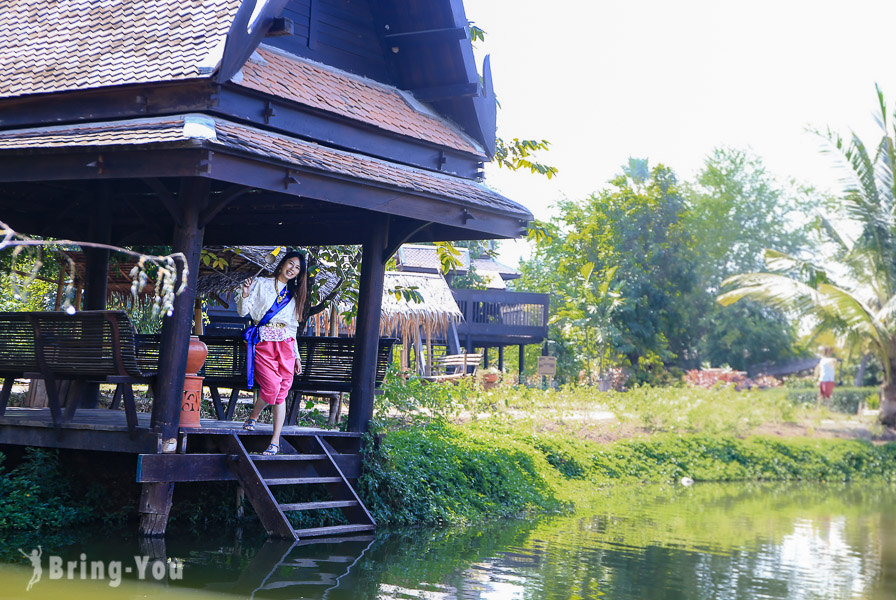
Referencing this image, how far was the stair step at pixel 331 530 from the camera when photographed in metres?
8.64

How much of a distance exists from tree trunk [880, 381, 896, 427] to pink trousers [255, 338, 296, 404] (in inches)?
761

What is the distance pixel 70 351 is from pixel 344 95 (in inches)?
159

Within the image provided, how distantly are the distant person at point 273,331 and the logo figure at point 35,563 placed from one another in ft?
7.32

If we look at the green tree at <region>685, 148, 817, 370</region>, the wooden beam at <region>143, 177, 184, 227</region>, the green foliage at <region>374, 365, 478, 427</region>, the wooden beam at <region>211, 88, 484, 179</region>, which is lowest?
the green foliage at <region>374, 365, 478, 427</region>

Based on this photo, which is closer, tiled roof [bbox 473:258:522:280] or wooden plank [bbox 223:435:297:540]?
wooden plank [bbox 223:435:297:540]

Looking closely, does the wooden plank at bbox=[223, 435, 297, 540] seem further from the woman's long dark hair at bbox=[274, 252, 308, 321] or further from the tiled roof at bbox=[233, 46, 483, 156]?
the tiled roof at bbox=[233, 46, 483, 156]

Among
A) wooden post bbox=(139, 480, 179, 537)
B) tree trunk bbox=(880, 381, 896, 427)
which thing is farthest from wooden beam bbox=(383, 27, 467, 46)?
tree trunk bbox=(880, 381, 896, 427)

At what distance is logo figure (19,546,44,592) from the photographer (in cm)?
654

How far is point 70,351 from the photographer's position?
27.9ft

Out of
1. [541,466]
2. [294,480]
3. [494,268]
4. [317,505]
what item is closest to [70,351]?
[294,480]

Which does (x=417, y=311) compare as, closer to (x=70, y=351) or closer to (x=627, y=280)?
(x=627, y=280)

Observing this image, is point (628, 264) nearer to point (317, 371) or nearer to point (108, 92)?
point (317, 371)

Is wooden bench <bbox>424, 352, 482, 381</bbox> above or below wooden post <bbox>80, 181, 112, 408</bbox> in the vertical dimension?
below

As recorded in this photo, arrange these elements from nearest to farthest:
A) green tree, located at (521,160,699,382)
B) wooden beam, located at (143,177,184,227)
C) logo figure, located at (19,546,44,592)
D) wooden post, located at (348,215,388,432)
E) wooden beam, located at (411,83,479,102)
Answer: logo figure, located at (19,546,44,592), wooden beam, located at (143,177,184,227), wooden post, located at (348,215,388,432), wooden beam, located at (411,83,479,102), green tree, located at (521,160,699,382)
